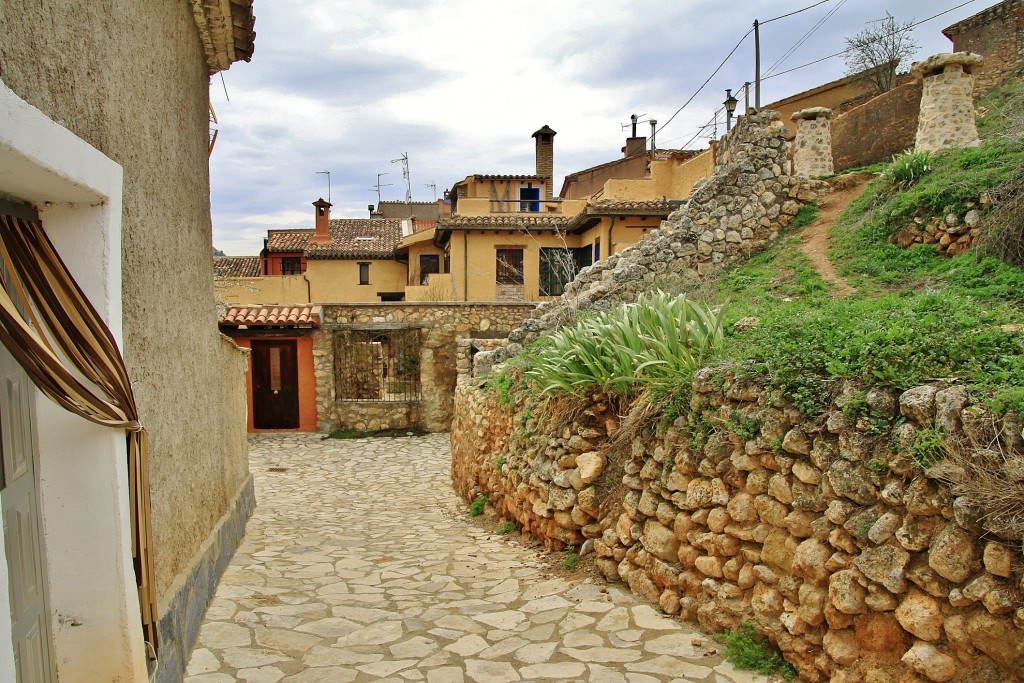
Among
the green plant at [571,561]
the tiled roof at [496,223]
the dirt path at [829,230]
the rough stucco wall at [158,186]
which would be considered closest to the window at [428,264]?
the tiled roof at [496,223]

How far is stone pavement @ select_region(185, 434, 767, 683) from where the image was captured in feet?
12.8

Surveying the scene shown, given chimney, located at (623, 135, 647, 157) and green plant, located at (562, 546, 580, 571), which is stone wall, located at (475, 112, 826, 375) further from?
chimney, located at (623, 135, 647, 157)

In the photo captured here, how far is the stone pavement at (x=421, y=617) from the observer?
12.8ft

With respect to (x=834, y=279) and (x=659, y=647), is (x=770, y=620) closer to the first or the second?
(x=659, y=647)

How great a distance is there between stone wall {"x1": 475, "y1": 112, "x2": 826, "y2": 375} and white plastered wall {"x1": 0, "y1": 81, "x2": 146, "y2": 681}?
6.92 metres

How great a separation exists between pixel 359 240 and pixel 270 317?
12629 millimetres

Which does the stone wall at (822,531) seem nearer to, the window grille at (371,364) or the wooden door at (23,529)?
the wooden door at (23,529)

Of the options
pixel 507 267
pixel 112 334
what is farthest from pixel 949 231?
pixel 507 267

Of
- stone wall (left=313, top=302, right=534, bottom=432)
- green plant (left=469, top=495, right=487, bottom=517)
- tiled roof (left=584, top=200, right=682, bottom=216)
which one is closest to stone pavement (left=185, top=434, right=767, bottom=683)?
green plant (left=469, top=495, right=487, bottom=517)

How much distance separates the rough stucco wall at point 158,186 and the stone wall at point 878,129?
11832 millimetres

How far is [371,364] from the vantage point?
18.0 meters

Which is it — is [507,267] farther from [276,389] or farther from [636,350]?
[636,350]

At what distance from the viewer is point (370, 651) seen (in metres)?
4.25

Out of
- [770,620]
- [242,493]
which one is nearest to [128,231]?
[770,620]
